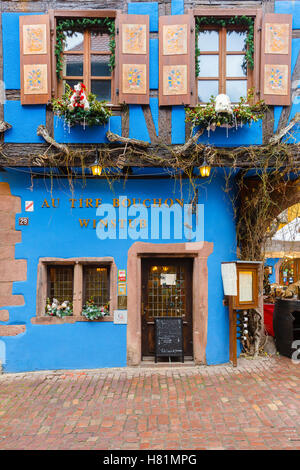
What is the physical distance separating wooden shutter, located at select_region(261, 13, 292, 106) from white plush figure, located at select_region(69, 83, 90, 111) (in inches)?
124

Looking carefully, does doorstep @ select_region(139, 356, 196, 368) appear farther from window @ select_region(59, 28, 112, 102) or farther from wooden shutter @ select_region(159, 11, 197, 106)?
window @ select_region(59, 28, 112, 102)

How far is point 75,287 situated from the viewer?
5965mm

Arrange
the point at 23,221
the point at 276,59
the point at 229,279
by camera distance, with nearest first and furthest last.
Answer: the point at 276,59 < the point at 229,279 < the point at 23,221

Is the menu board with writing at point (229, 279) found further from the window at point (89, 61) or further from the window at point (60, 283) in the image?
the window at point (89, 61)

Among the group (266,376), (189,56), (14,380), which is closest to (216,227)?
(266,376)

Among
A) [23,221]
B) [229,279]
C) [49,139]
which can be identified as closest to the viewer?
[49,139]

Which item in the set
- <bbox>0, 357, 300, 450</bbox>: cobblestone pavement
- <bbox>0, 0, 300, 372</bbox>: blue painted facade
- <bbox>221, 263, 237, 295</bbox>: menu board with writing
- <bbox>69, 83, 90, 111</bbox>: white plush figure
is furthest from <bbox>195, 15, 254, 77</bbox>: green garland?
<bbox>0, 357, 300, 450</bbox>: cobblestone pavement

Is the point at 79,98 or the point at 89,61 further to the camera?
the point at 89,61

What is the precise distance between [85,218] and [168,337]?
2.74m

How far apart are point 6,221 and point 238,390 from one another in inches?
196

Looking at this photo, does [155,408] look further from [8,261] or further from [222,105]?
[222,105]

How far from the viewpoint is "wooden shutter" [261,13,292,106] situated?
18.6 feet

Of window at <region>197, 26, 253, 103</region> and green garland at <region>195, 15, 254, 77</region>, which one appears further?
window at <region>197, 26, 253, 103</region>

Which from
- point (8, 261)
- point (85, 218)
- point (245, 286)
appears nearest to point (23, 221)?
point (8, 261)
